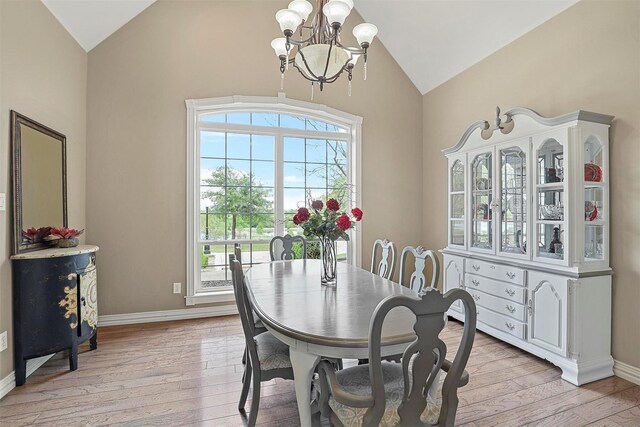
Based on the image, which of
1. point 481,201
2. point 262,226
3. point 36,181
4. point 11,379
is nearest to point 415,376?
point 481,201

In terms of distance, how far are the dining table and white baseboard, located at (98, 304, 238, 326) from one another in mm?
1814

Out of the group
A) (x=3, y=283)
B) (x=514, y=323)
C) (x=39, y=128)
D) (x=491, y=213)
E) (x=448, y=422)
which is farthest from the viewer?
(x=491, y=213)

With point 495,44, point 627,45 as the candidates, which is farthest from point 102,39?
point 627,45

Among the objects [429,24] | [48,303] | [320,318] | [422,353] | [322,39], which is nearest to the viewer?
[422,353]

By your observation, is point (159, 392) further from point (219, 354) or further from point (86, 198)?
point (86, 198)

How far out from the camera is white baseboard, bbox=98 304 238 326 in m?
3.65

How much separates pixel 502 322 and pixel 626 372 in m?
0.87

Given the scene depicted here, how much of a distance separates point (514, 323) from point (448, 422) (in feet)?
6.64

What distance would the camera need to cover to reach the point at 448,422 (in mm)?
1314

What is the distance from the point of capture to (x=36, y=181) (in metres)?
2.69

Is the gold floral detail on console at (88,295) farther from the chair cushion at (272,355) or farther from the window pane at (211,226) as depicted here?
the chair cushion at (272,355)

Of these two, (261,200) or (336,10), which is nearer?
(336,10)

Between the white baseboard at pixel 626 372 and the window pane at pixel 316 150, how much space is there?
3.58 meters

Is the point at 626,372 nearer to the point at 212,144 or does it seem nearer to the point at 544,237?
the point at 544,237
